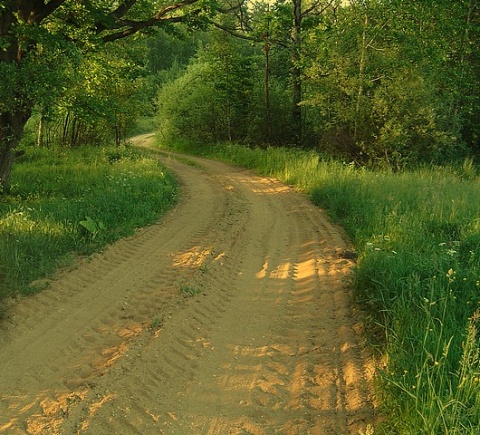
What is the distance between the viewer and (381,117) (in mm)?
16547

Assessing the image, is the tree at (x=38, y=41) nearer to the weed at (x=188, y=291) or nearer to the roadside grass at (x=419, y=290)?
Answer: the weed at (x=188, y=291)

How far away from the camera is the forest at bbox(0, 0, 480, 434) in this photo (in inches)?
164

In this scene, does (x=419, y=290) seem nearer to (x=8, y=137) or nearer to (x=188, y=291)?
(x=188, y=291)

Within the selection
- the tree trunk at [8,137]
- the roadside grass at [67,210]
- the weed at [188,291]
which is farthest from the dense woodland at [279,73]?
the weed at [188,291]

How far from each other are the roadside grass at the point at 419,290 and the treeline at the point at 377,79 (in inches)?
207

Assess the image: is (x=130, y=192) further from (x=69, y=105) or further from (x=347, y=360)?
(x=347, y=360)

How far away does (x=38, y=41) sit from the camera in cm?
920

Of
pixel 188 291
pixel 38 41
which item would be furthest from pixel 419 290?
pixel 38 41

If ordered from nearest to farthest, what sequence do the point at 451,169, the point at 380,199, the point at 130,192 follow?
the point at 380,199 < the point at 130,192 < the point at 451,169

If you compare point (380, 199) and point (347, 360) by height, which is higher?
A: point (380, 199)

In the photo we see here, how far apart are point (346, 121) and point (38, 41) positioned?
1232cm

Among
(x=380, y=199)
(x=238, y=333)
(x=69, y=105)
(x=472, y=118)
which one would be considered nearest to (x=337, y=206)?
(x=380, y=199)

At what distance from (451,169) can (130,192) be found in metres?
11.4

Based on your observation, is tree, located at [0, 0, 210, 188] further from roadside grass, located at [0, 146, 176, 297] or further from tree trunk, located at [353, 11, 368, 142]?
tree trunk, located at [353, 11, 368, 142]
